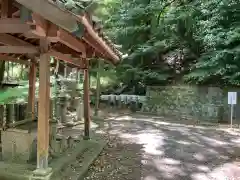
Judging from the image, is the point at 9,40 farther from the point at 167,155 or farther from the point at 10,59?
the point at 167,155

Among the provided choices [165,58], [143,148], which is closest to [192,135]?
[143,148]

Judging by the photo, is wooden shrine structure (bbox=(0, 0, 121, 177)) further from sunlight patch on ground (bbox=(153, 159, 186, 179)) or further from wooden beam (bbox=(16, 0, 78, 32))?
sunlight patch on ground (bbox=(153, 159, 186, 179))

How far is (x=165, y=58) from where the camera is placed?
17.0m

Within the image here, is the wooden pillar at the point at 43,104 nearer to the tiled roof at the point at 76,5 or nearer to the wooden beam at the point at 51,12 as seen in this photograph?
→ the tiled roof at the point at 76,5

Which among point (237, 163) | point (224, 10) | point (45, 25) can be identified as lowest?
point (237, 163)

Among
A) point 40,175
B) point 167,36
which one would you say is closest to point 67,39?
point 40,175

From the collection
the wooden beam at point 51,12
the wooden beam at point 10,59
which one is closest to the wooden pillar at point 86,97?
the wooden beam at point 10,59

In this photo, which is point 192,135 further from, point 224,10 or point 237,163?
point 224,10

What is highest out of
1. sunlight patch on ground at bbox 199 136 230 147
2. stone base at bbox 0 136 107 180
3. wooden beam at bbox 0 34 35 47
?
wooden beam at bbox 0 34 35 47

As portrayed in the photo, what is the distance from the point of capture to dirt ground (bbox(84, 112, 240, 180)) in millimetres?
5234

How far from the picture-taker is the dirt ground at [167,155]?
17.2ft

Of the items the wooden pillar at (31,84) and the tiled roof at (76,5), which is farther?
the wooden pillar at (31,84)

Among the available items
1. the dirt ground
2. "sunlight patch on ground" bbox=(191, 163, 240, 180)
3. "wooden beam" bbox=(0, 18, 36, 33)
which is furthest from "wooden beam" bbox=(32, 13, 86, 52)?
"sunlight patch on ground" bbox=(191, 163, 240, 180)

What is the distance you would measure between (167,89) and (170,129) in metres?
5.50
